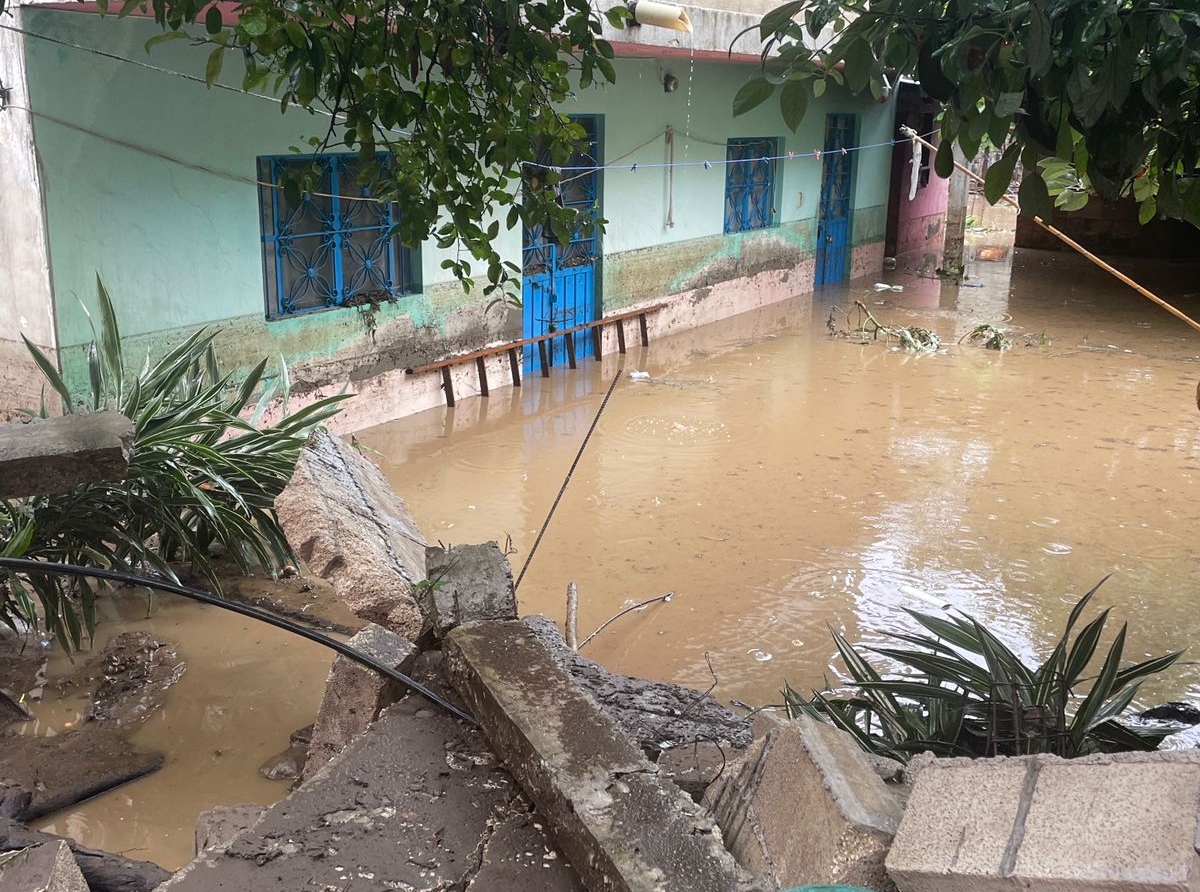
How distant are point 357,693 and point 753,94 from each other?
→ 2.32 meters

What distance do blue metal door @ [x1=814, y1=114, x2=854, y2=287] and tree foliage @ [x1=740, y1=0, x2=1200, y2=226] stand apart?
41.7 feet

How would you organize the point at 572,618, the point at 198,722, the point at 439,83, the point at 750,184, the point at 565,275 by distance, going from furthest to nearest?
the point at 750,184 < the point at 565,275 < the point at 572,618 < the point at 198,722 < the point at 439,83

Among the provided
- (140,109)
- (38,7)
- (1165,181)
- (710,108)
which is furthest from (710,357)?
(1165,181)

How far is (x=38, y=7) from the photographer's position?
5.64 metres

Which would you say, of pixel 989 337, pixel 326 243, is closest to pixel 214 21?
pixel 326 243

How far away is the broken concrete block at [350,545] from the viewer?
325cm

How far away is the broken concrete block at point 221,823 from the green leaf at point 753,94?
2146 mm

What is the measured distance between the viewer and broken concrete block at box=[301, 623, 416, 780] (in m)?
3.23

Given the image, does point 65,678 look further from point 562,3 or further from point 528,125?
point 562,3

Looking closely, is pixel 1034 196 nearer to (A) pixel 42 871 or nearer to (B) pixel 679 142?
(A) pixel 42 871

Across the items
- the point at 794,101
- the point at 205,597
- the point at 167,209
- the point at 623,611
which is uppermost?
the point at 794,101

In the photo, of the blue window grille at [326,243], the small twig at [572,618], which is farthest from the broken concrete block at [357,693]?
the blue window grille at [326,243]

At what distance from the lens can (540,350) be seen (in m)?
10.2

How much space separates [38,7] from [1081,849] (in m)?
6.06
